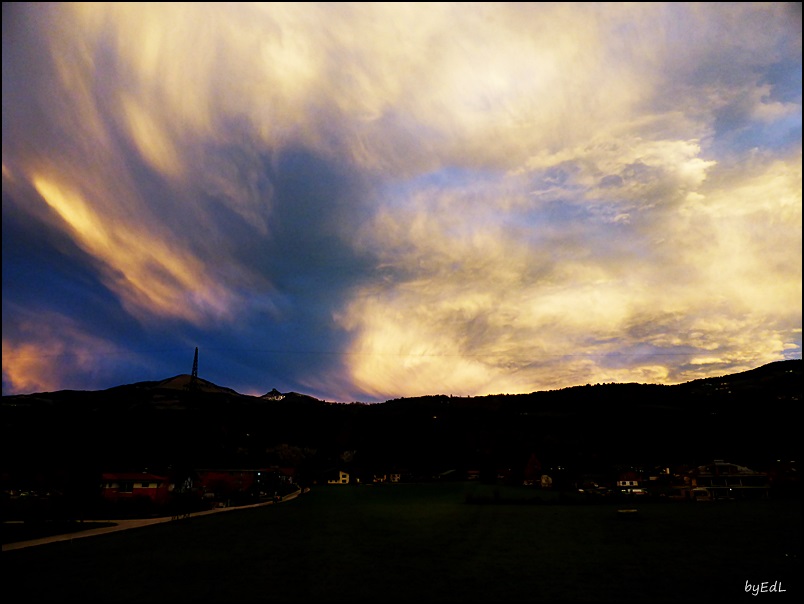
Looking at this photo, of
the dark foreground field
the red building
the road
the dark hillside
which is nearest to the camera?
the dark foreground field

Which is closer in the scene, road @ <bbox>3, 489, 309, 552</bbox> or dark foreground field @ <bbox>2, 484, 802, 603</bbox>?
dark foreground field @ <bbox>2, 484, 802, 603</bbox>

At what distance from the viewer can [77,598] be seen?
1053 inches

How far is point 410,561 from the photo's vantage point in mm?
42250

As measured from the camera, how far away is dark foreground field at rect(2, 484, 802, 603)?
99.9 ft

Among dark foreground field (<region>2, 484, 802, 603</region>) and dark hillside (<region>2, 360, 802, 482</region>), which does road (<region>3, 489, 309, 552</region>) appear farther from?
dark hillside (<region>2, 360, 802, 482</region>)

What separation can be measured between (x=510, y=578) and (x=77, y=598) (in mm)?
27121

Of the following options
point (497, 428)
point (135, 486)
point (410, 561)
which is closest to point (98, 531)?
point (410, 561)

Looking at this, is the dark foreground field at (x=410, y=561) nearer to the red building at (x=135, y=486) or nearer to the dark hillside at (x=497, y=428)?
→ the red building at (x=135, y=486)

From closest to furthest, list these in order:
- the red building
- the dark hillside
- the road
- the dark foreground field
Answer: the dark foreground field
the road
the red building
the dark hillside

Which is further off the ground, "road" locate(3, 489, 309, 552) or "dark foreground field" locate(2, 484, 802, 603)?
"road" locate(3, 489, 309, 552)

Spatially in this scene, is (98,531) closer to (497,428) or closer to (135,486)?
(135,486)

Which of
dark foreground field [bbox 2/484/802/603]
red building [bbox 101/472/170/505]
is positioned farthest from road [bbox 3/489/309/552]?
red building [bbox 101/472/170/505]

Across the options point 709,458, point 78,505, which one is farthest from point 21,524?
point 709,458

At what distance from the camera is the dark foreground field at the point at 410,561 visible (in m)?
30.5
